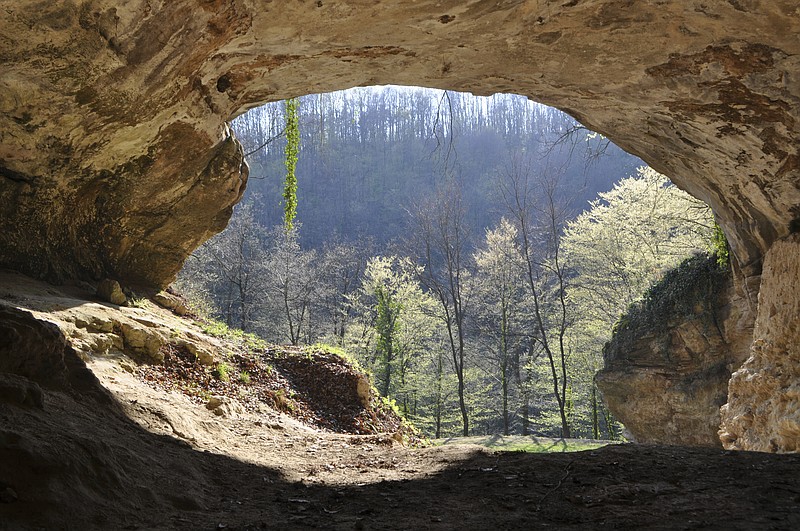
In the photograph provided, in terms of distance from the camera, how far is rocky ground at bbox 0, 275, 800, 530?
10.0 feet

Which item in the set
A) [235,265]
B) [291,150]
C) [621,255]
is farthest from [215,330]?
[235,265]

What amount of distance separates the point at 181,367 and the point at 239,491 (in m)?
4.54

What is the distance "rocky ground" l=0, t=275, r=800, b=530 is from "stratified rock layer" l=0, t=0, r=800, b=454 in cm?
217

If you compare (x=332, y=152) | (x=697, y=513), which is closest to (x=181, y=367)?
(x=697, y=513)

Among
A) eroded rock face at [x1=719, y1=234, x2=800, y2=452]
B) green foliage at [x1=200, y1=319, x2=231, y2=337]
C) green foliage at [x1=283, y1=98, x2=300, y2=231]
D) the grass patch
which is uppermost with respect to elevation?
green foliage at [x1=283, y1=98, x2=300, y2=231]

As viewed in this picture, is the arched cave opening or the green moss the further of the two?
the green moss

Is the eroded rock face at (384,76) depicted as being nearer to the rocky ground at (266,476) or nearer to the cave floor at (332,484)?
the rocky ground at (266,476)

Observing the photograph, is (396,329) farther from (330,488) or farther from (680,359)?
(330,488)

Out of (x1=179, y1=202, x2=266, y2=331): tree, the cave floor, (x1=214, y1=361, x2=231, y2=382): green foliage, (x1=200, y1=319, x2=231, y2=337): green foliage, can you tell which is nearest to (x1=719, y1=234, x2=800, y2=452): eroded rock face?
the cave floor

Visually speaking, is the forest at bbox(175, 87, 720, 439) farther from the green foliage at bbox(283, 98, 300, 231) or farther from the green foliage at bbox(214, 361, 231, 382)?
the green foliage at bbox(214, 361, 231, 382)

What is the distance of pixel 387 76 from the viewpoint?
22.1 ft

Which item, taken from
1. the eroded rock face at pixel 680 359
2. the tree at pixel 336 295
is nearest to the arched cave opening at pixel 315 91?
the eroded rock face at pixel 680 359

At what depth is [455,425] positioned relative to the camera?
3259 cm

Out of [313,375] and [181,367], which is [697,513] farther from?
[313,375]
